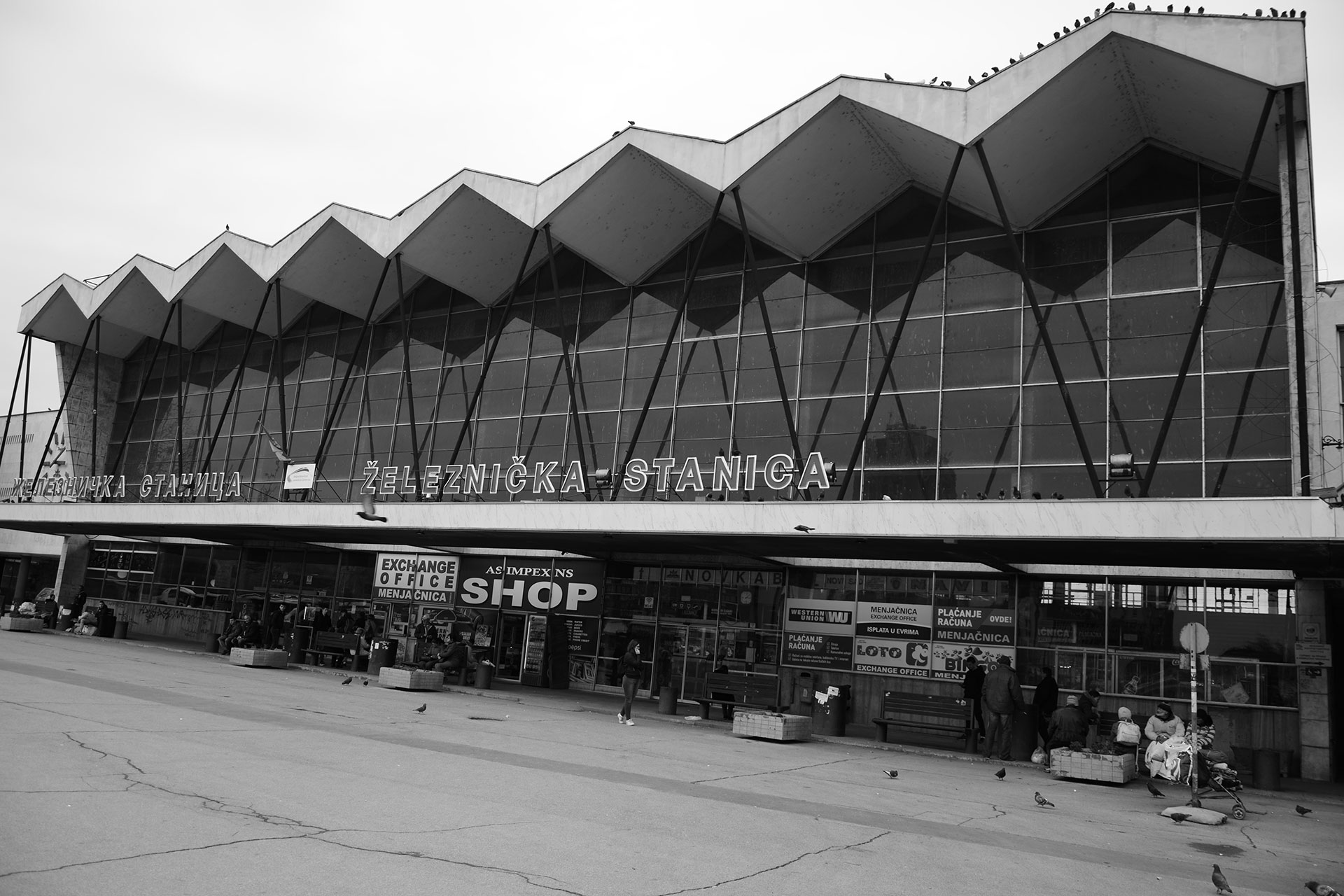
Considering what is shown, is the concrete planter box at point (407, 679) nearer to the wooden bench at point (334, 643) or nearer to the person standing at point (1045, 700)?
the wooden bench at point (334, 643)

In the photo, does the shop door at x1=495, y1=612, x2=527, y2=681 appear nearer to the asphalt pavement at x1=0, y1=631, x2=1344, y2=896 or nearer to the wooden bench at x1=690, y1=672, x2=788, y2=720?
the wooden bench at x1=690, y1=672, x2=788, y2=720

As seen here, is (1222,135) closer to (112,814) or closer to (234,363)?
(112,814)

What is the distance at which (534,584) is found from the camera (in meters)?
29.0

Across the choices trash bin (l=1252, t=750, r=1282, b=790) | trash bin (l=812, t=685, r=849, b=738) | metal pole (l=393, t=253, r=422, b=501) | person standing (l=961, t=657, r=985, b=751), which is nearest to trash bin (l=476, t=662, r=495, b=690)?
metal pole (l=393, t=253, r=422, b=501)

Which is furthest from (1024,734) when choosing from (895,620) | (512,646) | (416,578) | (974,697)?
(416,578)

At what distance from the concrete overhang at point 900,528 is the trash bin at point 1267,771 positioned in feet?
10.8

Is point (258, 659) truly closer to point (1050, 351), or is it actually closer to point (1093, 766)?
point (1093, 766)

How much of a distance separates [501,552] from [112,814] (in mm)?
22253

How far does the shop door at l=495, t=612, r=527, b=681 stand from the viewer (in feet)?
96.4

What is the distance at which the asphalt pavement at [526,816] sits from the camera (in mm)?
6688

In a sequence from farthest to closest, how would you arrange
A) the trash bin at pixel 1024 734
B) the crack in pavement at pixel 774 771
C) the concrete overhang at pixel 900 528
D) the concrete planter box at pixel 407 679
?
the concrete planter box at pixel 407 679 → the trash bin at pixel 1024 734 → the concrete overhang at pixel 900 528 → the crack in pavement at pixel 774 771

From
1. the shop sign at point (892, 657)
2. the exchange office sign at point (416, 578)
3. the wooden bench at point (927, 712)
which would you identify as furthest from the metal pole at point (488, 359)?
the wooden bench at point (927, 712)

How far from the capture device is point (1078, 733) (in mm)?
16562

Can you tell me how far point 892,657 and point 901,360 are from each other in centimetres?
698
